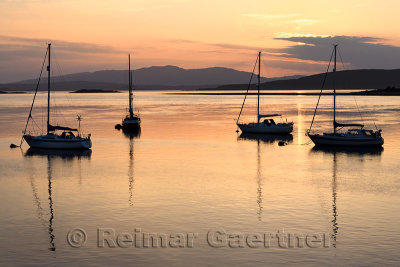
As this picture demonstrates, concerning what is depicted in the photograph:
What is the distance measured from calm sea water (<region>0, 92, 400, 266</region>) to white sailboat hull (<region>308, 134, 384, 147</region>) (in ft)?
9.56

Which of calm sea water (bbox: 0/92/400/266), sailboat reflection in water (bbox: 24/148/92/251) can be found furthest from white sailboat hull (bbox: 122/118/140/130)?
calm sea water (bbox: 0/92/400/266)

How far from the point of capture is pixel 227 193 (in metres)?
30.5

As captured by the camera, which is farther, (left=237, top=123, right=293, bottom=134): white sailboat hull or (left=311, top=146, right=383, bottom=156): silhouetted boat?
(left=237, top=123, right=293, bottom=134): white sailboat hull

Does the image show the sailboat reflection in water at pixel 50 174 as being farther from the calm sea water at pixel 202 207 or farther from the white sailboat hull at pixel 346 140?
the white sailboat hull at pixel 346 140

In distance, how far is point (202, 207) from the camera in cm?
2695

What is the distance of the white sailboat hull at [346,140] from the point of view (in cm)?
5338

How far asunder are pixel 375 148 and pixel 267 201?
28.5m

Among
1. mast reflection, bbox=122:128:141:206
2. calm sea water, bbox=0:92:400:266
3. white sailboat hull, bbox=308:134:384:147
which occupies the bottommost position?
calm sea water, bbox=0:92:400:266

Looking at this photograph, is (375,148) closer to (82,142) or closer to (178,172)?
(178,172)

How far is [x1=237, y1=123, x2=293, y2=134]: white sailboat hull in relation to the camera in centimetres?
7019

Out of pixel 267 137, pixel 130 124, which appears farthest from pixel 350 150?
pixel 130 124

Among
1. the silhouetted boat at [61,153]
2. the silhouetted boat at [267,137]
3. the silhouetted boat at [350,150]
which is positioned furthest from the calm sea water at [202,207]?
the silhouetted boat at [267,137]

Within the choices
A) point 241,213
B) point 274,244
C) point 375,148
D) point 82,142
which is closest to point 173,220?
point 241,213

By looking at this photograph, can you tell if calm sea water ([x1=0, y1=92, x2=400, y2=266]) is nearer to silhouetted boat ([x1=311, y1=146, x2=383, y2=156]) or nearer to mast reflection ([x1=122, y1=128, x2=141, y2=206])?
mast reflection ([x1=122, y1=128, x2=141, y2=206])
